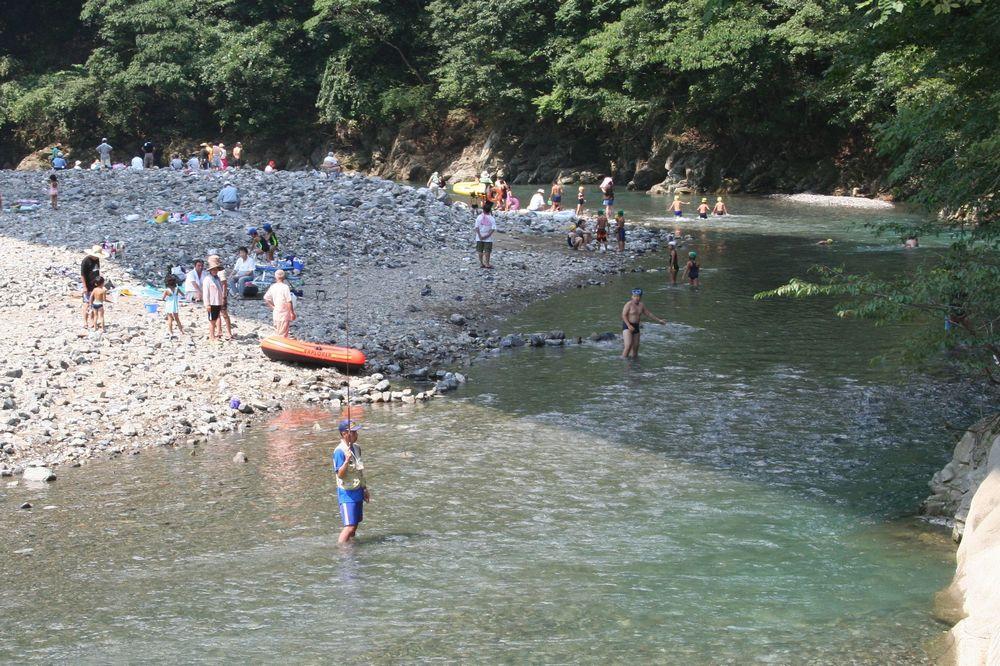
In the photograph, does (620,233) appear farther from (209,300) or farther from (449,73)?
(449,73)

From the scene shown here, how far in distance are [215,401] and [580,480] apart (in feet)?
20.1

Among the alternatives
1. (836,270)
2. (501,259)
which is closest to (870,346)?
(836,270)

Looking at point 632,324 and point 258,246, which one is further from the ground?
point 258,246

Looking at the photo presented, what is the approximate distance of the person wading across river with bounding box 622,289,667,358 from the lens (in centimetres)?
1916

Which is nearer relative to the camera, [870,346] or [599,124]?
[870,346]

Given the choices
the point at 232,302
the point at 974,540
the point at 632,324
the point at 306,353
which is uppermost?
the point at 232,302

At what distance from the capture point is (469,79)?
5603cm

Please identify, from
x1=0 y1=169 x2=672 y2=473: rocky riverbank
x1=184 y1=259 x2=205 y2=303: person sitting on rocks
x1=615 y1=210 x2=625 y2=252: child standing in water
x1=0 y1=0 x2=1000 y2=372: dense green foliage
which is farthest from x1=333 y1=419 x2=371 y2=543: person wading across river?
x1=615 y1=210 x2=625 y2=252: child standing in water

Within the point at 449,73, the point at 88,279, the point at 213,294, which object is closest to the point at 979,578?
the point at 213,294

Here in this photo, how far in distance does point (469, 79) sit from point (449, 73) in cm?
199

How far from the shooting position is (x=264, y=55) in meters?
61.8

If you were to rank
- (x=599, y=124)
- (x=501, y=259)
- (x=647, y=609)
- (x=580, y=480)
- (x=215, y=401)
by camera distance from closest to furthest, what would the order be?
(x=647, y=609)
(x=580, y=480)
(x=215, y=401)
(x=501, y=259)
(x=599, y=124)

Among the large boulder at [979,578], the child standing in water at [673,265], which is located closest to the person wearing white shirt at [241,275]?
the child standing in water at [673,265]

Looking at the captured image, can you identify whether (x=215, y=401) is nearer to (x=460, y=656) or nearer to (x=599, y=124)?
(x=460, y=656)
